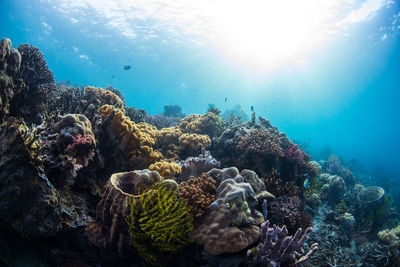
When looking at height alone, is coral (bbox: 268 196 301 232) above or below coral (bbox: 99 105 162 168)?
below

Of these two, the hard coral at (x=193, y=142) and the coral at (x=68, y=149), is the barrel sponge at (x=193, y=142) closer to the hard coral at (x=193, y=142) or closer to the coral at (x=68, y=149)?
the hard coral at (x=193, y=142)

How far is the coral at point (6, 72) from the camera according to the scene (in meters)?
4.34

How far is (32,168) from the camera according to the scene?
2.62m

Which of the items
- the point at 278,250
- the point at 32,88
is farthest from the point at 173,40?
the point at 278,250

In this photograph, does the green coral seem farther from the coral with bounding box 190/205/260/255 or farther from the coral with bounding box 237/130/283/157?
the coral with bounding box 237/130/283/157

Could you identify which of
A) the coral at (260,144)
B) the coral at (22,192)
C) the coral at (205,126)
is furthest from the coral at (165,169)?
the coral at (205,126)

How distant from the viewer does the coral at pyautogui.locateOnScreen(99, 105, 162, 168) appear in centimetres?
496

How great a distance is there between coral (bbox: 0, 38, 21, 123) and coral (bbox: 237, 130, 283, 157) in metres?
6.49

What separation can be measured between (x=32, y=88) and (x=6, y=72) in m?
1.14

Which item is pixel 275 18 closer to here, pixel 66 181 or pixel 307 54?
pixel 307 54

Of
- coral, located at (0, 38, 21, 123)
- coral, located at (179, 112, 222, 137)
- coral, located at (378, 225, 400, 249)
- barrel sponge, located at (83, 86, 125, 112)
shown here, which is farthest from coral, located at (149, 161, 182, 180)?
coral, located at (378, 225, 400, 249)

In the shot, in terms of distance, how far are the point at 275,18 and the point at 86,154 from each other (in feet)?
120

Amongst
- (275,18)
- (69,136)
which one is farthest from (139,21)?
(69,136)

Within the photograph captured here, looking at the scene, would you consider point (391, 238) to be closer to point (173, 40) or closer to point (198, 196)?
point (198, 196)
